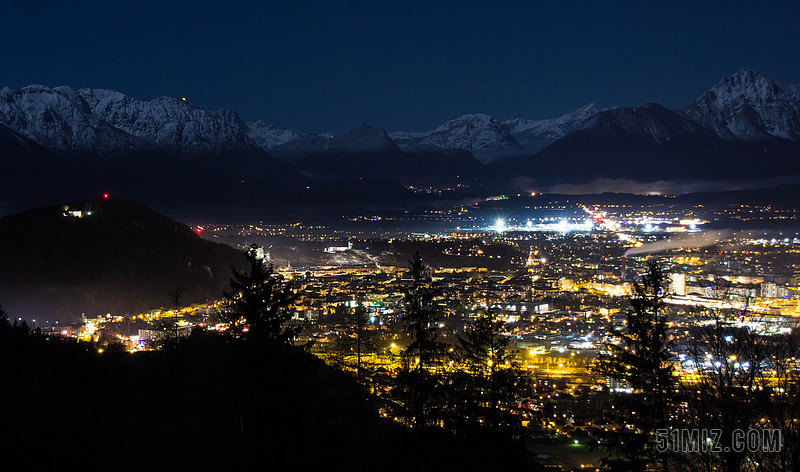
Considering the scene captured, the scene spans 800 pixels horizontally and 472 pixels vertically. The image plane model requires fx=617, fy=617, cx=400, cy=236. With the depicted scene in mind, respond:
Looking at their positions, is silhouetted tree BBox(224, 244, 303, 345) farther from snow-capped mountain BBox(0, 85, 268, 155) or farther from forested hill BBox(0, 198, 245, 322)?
snow-capped mountain BBox(0, 85, 268, 155)

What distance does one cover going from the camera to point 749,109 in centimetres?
18400

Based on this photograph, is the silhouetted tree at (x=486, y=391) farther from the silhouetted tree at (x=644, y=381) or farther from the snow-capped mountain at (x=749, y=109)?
the snow-capped mountain at (x=749, y=109)

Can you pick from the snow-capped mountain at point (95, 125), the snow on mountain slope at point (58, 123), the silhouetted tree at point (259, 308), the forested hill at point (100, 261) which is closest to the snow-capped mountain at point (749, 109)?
the snow-capped mountain at point (95, 125)

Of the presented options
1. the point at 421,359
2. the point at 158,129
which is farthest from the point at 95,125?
the point at 421,359

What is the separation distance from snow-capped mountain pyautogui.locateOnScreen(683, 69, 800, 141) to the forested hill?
170m

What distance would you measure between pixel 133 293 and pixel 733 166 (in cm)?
16078

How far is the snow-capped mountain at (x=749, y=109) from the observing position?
175 metres

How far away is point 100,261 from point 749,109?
630ft

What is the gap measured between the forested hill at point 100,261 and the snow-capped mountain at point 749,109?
169841 mm

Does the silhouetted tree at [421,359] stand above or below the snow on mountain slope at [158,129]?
below

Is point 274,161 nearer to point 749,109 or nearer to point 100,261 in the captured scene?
point 749,109

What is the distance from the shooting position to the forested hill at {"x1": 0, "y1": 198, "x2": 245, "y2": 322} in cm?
3759

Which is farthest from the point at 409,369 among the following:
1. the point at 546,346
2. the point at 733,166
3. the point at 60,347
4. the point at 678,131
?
the point at 678,131

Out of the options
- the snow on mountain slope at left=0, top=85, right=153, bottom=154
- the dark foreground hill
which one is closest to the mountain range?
the snow on mountain slope at left=0, top=85, right=153, bottom=154
